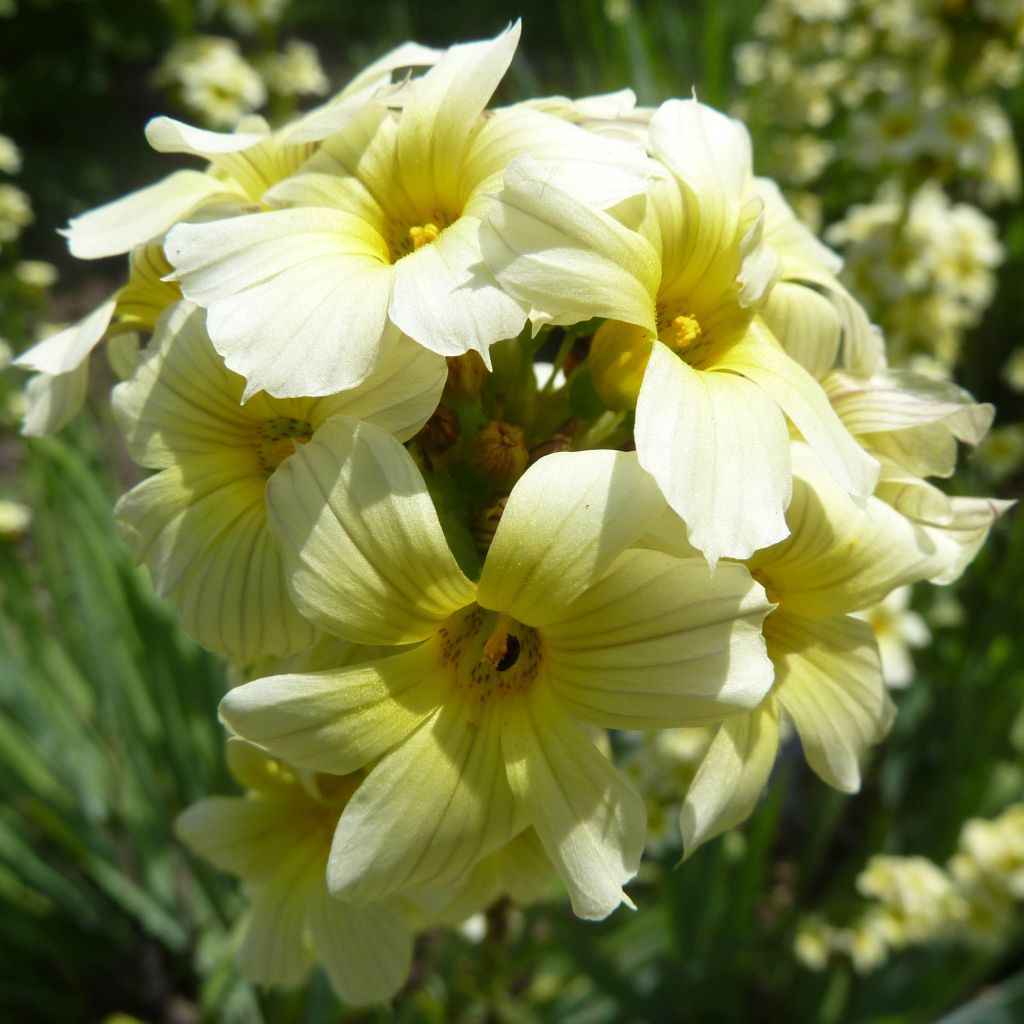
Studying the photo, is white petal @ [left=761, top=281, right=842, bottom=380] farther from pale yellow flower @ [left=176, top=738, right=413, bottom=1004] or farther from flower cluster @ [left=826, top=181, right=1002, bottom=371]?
flower cluster @ [left=826, top=181, right=1002, bottom=371]

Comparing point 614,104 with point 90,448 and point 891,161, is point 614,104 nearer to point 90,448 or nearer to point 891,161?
point 90,448

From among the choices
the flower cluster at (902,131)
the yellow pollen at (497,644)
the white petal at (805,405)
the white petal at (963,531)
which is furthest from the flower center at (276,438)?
the flower cluster at (902,131)

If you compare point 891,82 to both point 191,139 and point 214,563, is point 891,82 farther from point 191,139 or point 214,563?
point 214,563

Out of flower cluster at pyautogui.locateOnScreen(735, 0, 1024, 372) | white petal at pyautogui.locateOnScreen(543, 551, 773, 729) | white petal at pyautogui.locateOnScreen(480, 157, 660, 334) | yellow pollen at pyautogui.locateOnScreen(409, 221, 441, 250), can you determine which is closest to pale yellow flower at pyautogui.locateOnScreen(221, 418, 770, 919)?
white petal at pyautogui.locateOnScreen(543, 551, 773, 729)

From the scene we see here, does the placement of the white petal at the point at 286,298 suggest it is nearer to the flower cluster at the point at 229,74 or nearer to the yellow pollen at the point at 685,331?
the yellow pollen at the point at 685,331

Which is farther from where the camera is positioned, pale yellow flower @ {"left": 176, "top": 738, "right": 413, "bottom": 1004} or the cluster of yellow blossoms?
pale yellow flower @ {"left": 176, "top": 738, "right": 413, "bottom": 1004}

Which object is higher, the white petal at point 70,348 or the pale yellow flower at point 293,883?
the white petal at point 70,348

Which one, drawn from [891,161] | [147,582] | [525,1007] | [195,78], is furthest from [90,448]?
[891,161]
